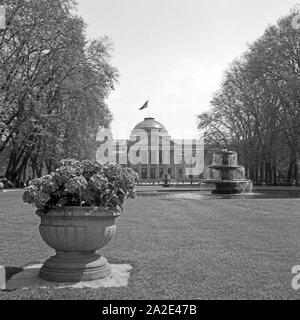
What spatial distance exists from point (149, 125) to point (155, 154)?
Result: 15714mm

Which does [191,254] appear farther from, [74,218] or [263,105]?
[263,105]

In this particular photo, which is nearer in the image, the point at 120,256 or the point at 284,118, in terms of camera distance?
the point at 120,256

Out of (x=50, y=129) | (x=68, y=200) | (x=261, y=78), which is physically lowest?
(x=68, y=200)

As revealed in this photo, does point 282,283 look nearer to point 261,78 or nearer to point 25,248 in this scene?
point 25,248

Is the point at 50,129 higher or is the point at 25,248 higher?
the point at 50,129

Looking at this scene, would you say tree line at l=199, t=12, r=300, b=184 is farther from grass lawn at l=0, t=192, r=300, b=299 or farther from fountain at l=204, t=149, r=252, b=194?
grass lawn at l=0, t=192, r=300, b=299

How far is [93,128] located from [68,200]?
37.5 meters

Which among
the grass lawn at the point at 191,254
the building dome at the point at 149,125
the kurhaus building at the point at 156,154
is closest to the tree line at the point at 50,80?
the grass lawn at the point at 191,254

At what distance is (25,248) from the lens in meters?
9.63

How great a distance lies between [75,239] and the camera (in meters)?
6.65

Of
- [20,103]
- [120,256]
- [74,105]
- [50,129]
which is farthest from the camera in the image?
[74,105]

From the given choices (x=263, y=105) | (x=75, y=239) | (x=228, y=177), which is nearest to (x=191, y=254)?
(x=75, y=239)

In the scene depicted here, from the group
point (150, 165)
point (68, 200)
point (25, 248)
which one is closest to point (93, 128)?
point (25, 248)

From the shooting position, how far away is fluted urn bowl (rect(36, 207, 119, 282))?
6.60 meters
